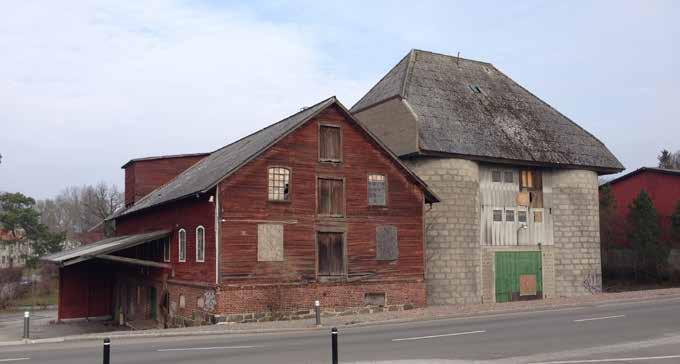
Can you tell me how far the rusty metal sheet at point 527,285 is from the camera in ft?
110

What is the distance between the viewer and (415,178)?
2869 cm

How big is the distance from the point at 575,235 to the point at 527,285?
13.2ft

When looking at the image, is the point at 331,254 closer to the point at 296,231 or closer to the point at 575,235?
the point at 296,231

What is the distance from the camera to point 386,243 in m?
27.9

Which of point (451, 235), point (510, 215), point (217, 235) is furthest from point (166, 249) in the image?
point (510, 215)

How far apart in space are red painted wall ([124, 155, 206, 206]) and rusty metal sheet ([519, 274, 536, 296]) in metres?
20.9

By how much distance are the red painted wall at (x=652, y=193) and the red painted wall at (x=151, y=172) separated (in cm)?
3025

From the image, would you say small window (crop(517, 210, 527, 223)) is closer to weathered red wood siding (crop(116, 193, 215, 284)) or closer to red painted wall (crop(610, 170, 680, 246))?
red painted wall (crop(610, 170, 680, 246))

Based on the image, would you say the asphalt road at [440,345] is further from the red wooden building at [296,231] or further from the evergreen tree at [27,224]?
the evergreen tree at [27,224]

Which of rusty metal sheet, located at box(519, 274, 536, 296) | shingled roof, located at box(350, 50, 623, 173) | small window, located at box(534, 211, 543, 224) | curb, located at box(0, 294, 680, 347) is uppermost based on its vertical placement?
shingled roof, located at box(350, 50, 623, 173)

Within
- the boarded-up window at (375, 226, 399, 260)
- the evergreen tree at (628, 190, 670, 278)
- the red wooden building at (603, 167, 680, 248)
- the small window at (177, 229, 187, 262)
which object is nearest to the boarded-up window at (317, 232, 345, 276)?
the boarded-up window at (375, 226, 399, 260)

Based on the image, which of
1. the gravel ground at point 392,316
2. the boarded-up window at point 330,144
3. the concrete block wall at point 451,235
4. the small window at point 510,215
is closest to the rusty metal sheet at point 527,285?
the small window at point 510,215

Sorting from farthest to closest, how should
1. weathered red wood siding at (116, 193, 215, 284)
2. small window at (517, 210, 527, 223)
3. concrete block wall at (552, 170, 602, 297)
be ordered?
concrete block wall at (552, 170, 602, 297), small window at (517, 210, 527, 223), weathered red wood siding at (116, 193, 215, 284)

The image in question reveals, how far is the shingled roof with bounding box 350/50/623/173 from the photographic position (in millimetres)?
32781
